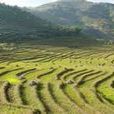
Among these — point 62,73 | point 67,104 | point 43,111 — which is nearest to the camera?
point 43,111

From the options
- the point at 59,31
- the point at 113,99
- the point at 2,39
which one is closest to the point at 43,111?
the point at 113,99

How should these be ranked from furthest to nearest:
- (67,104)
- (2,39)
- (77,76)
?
(2,39), (77,76), (67,104)

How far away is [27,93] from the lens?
3597cm

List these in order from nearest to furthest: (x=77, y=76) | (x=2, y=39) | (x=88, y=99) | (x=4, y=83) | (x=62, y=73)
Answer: (x=88, y=99), (x=4, y=83), (x=77, y=76), (x=62, y=73), (x=2, y=39)

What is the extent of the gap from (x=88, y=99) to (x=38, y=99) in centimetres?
490

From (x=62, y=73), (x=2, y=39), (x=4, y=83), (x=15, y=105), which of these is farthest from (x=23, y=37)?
(x=15, y=105)

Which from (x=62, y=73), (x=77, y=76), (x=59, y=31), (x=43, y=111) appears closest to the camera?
(x=43, y=111)

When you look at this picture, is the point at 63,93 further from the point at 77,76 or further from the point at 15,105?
the point at 77,76

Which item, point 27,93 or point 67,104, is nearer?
point 67,104

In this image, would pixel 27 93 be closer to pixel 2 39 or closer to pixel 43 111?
pixel 43 111

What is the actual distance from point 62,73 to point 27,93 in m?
20.3

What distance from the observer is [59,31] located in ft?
634

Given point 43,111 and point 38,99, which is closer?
point 43,111

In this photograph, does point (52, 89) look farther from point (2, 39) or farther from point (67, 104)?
point (2, 39)
